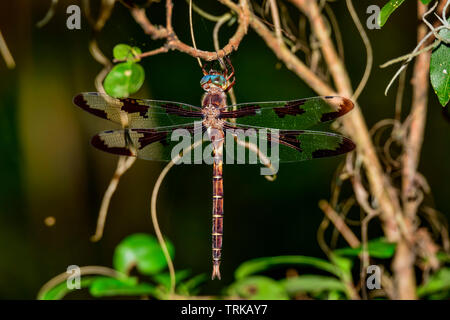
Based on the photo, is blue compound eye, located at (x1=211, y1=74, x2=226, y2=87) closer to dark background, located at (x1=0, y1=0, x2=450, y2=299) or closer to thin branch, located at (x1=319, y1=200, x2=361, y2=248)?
thin branch, located at (x1=319, y1=200, x2=361, y2=248)

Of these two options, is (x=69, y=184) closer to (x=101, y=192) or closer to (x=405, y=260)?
(x=101, y=192)

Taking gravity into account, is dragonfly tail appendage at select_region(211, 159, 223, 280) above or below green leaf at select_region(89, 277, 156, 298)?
above

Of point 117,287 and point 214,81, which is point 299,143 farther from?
point 117,287

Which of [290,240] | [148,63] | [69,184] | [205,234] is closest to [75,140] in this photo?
[69,184]

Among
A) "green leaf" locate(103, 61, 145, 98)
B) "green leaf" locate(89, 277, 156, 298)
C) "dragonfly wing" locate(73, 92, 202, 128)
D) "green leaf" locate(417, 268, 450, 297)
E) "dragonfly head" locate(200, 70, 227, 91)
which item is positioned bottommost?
"green leaf" locate(417, 268, 450, 297)

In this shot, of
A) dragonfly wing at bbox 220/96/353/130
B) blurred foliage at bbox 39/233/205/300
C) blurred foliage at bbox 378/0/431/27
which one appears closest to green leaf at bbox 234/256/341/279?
blurred foliage at bbox 39/233/205/300

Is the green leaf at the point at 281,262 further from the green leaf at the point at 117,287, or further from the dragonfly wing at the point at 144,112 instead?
the dragonfly wing at the point at 144,112

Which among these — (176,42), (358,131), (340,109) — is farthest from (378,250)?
(176,42)

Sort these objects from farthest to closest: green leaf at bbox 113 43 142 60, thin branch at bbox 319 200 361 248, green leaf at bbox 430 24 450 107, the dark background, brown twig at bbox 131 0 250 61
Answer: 1. the dark background
2. thin branch at bbox 319 200 361 248
3. green leaf at bbox 113 43 142 60
4. brown twig at bbox 131 0 250 61
5. green leaf at bbox 430 24 450 107
